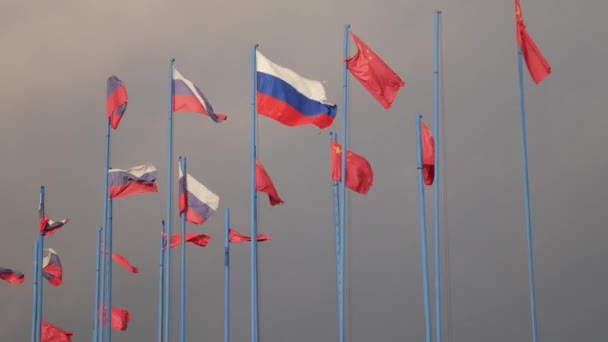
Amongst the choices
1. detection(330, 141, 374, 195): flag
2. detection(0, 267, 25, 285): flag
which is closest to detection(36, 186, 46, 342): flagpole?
detection(0, 267, 25, 285): flag

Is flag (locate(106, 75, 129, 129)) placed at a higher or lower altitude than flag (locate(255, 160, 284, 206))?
higher

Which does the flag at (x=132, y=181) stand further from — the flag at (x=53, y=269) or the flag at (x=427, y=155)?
the flag at (x=427, y=155)

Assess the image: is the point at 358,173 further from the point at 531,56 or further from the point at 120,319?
the point at 120,319

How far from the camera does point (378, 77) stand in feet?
112

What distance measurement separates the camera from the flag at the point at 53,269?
44406 millimetres

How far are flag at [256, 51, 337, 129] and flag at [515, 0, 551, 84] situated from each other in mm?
6882

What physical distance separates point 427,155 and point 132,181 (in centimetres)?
1105

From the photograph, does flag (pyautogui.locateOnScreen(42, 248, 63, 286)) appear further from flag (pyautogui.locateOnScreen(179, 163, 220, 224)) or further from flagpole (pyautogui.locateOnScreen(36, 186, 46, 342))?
flag (pyautogui.locateOnScreen(179, 163, 220, 224))

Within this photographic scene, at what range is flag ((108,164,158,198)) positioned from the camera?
38.9m

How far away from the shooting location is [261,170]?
1356 inches

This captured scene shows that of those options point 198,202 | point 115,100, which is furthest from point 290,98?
point 115,100

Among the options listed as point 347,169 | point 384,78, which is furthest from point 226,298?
point 384,78

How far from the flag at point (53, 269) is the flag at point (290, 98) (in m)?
15.1

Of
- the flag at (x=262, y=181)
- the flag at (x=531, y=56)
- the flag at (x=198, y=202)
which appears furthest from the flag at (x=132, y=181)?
the flag at (x=531, y=56)
